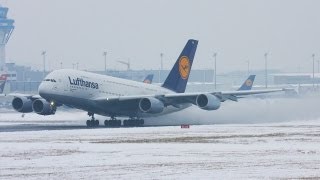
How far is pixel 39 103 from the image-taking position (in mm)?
70938

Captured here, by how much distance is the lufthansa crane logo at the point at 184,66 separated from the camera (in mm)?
77062

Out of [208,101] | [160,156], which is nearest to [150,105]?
[208,101]

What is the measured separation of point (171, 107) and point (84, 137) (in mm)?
26871

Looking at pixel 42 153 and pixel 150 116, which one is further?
pixel 150 116

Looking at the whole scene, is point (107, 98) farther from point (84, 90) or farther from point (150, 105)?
point (150, 105)

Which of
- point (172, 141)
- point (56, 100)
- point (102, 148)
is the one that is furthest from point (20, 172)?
point (56, 100)

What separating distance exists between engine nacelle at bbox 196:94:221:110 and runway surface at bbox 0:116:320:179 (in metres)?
20.1

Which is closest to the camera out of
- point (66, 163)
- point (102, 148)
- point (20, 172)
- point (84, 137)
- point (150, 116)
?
point (20, 172)

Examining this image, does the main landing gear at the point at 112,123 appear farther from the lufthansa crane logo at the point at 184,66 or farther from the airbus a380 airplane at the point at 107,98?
the lufthansa crane logo at the point at 184,66

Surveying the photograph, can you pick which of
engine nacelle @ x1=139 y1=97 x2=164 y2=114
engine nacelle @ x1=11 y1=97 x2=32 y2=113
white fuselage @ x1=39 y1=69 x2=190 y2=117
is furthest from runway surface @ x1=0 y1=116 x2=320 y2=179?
engine nacelle @ x1=11 y1=97 x2=32 y2=113

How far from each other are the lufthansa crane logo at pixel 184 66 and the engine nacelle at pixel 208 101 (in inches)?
307

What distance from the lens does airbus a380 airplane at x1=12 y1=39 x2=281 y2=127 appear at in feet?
221

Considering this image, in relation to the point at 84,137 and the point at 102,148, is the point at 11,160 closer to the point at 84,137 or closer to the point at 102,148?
the point at 102,148

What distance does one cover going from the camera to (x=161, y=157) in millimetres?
33688
